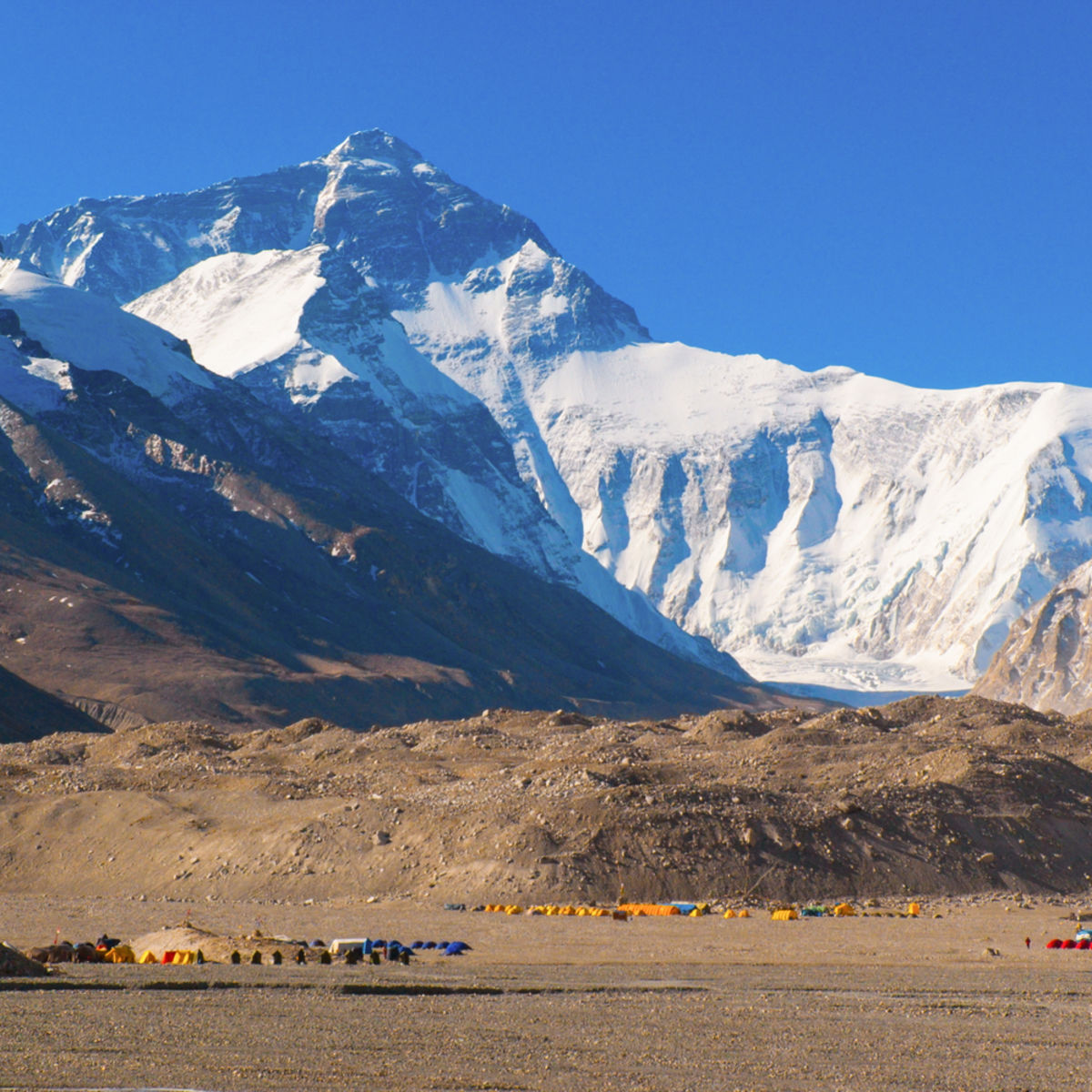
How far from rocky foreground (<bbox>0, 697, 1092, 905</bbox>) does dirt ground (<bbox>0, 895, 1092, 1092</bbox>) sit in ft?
25.8

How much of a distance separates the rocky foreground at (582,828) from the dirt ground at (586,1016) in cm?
787

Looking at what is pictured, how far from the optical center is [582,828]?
54.6 metres

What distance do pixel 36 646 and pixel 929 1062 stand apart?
13532cm

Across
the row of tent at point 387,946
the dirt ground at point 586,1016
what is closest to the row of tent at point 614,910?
the dirt ground at point 586,1016

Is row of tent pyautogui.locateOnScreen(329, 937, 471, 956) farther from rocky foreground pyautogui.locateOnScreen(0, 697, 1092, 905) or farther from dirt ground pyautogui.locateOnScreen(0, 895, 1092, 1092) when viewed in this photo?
rocky foreground pyautogui.locateOnScreen(0, 697, 1092, 905)

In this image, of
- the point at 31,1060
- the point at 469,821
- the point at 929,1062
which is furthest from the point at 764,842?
the point at 31,1060

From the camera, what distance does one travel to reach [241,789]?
223 ft

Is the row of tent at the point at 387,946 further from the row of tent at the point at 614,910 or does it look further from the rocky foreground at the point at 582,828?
the rocky foreground at the point at 582,828

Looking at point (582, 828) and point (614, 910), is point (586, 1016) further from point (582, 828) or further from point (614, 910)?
point (582, 828)

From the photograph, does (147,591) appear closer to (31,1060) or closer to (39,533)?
(39,533)

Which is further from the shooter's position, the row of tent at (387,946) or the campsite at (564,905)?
the row of tent at (387,946)

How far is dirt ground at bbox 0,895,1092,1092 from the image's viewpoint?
73.9ft

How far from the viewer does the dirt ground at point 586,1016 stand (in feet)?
73.9

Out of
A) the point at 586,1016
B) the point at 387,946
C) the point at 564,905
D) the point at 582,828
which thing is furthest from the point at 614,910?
the point at 586,1016
